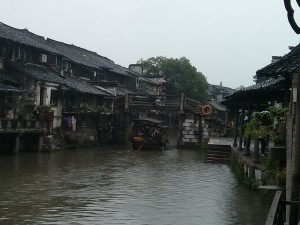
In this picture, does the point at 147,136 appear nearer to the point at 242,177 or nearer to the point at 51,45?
the point at 51,45

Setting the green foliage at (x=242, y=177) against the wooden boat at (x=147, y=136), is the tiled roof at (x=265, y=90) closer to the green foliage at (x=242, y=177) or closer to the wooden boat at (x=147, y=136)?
the green foliage at (x=242, y=177)

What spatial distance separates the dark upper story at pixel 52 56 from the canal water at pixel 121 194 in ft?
33.4

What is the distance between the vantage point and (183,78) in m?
58.1

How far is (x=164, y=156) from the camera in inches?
1221

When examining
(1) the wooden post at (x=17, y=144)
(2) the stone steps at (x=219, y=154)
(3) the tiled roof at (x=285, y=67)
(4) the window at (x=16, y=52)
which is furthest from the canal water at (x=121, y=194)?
(4) the window at (x=16, y=52)

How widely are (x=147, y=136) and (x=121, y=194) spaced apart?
68.0 feet

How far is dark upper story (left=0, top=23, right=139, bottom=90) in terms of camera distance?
31734mm

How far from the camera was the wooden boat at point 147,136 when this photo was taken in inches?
1374

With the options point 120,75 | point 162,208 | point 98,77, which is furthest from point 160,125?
point 162,208

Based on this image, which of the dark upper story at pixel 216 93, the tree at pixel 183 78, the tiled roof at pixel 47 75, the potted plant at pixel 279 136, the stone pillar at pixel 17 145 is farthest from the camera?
the dark upper story at pixel 216 93

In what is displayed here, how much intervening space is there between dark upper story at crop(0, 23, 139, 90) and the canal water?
1019 cm

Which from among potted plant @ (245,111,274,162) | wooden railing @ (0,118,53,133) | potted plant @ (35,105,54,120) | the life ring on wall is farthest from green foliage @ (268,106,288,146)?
the life ring on wall

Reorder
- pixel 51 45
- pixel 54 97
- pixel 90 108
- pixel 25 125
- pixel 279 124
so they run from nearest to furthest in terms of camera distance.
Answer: pixel 279 124, pixel 25 125, pixel 54 97, pixel 90 108, pixel 51 45

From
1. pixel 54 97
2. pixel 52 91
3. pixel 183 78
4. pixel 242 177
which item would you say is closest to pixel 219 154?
pixel 242 177
